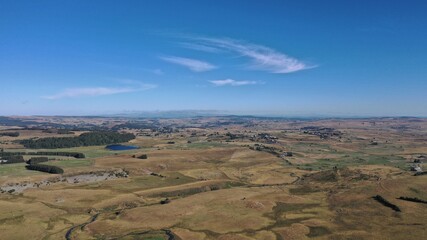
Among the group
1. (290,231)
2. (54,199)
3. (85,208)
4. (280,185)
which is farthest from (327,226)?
(54,199)

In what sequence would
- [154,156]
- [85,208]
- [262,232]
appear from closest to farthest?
[262,232] → [85,208] → [154,156]

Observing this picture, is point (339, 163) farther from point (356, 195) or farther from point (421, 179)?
point (356, 195)

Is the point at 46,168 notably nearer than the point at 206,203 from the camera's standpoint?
No

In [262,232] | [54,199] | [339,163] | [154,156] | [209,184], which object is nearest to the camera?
[262,232]

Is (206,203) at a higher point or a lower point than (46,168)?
lower

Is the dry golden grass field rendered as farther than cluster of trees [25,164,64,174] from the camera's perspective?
No

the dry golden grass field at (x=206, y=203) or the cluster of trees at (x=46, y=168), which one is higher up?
the cluster of trees at (x=46, y=168)

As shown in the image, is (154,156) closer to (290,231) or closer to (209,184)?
(209,184)

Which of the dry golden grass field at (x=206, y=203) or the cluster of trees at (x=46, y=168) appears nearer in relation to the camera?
the dry golden grass field at (x=206, y=203)

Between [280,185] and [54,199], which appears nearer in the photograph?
[54,199]
